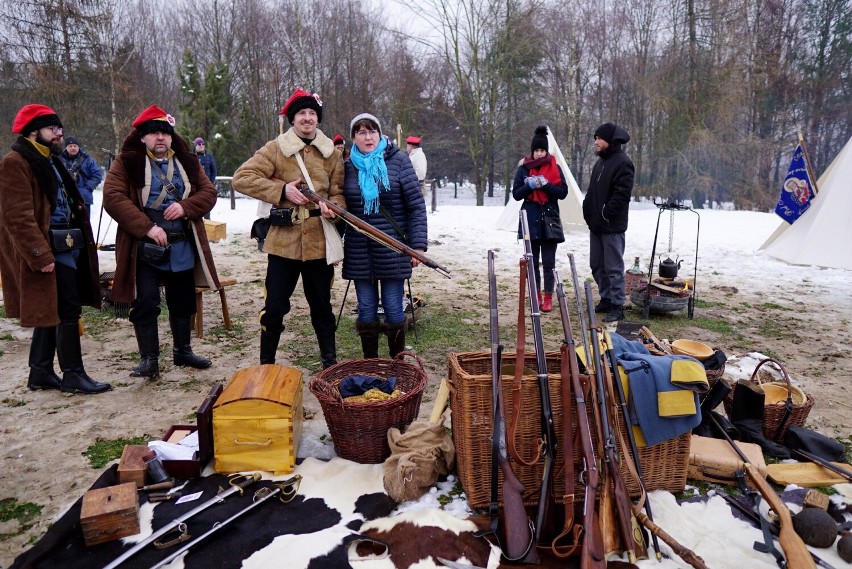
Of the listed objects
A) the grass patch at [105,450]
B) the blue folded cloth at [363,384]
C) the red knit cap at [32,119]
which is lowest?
the grass patch at [105,450]

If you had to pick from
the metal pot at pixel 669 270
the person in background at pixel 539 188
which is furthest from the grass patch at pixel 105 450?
the metal pot at pixel 669 270

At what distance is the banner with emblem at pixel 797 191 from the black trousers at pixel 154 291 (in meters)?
8.13

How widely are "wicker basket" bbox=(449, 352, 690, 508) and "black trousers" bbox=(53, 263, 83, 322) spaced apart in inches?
105

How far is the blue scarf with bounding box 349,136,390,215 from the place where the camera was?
356 centimetres

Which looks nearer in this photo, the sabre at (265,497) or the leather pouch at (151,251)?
the sabre at (265,497)

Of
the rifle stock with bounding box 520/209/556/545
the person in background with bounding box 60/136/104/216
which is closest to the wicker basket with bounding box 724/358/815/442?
the rifle stock with bounding box 520/209/556/545

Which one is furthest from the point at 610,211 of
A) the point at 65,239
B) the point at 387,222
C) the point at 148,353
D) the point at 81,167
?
the point at 81,167

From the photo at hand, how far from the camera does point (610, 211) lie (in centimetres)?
543

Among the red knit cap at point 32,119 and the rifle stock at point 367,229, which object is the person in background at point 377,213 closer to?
the rifle stock at point 367,229

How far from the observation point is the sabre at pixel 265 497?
2232 mm

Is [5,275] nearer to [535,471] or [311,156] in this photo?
[311,156]

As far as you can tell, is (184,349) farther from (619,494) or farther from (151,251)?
(619,494)

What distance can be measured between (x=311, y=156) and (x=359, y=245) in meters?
0.63

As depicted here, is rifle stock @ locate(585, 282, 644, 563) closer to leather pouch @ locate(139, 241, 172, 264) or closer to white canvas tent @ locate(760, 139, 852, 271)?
leather pouch @ locate(139, 241, 172, 264)
